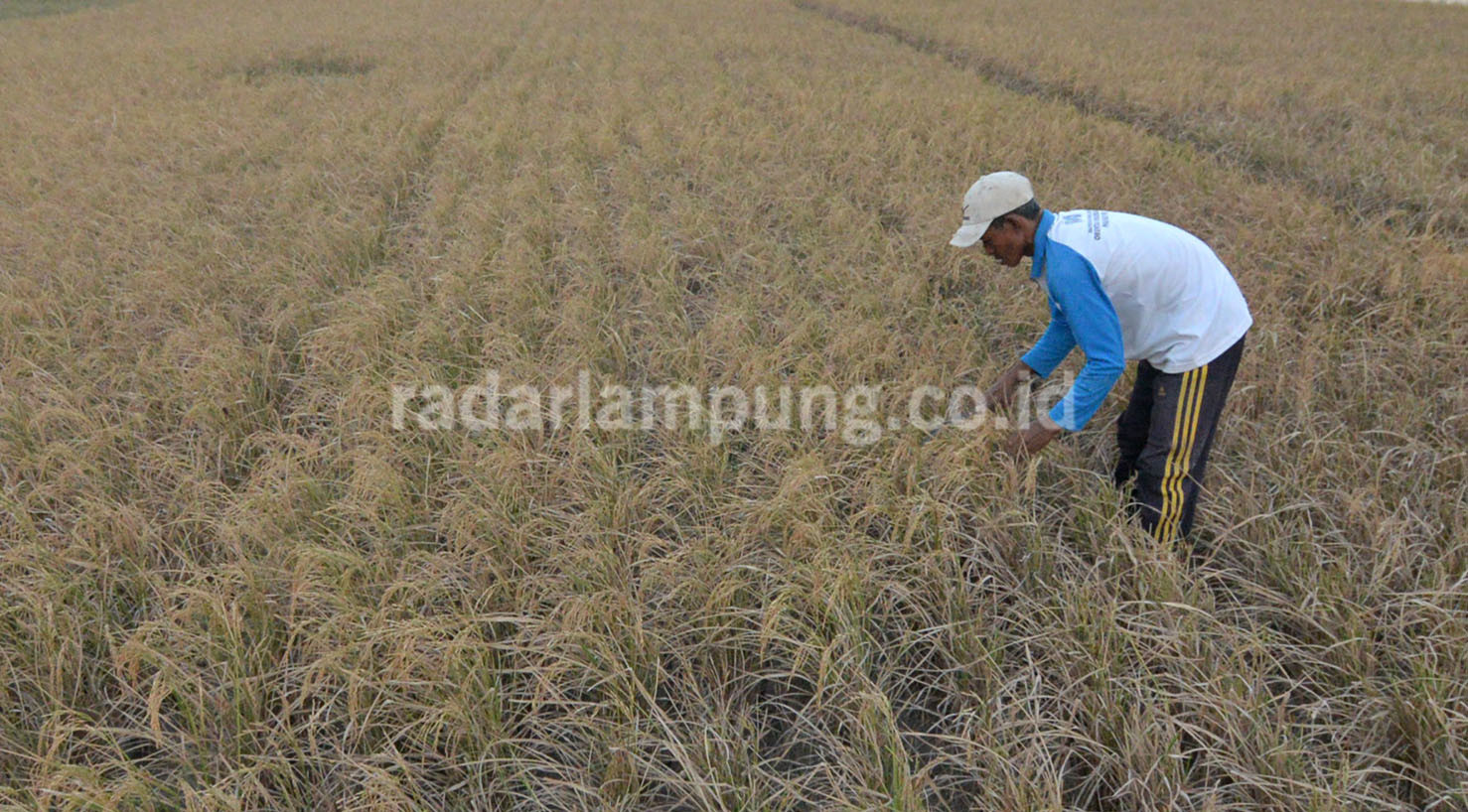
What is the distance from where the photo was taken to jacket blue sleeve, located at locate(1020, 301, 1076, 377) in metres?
2.12

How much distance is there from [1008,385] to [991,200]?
0.74 metres

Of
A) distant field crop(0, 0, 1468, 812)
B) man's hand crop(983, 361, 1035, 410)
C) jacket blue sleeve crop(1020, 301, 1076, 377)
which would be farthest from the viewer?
man's hand crop(983, 361, 1035, 410)

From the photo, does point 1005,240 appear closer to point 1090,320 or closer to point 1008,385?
point 1090,320

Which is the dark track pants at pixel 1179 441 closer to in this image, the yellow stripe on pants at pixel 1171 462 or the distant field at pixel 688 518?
the yellow stripe on pants at pixel 1171 462

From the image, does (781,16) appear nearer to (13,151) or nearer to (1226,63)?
(1226,63)

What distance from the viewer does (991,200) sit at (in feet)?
5.78

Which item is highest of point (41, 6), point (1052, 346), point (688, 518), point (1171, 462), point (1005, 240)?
point (41, 6)

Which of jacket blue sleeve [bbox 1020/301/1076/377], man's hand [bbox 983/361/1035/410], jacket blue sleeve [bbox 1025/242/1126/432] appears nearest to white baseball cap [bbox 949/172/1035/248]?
jacket blue sleeve [bbox 1025/242/1126/432]

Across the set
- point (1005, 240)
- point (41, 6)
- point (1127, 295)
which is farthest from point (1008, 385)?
point (41, 6)

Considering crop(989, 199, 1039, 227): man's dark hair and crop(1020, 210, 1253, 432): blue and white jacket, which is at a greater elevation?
crop(989, 199, 1039, 227): man's dark hair

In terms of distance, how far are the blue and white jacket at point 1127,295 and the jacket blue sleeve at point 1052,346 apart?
23 centimetres

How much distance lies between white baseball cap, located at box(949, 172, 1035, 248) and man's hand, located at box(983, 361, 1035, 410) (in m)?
0.61

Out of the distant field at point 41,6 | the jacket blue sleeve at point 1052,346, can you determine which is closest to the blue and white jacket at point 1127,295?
the jacket blue sleeve at point 1052,346

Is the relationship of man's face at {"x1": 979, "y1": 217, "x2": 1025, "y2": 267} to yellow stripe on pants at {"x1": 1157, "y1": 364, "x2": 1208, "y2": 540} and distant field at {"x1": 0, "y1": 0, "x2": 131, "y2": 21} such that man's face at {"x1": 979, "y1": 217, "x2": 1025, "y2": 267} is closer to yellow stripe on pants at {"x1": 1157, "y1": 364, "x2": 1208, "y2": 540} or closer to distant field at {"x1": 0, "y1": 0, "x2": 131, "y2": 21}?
yellow stripe on pants at {"x1": 1157, "y1": 364, "x2": 1208, "y2": 540}
